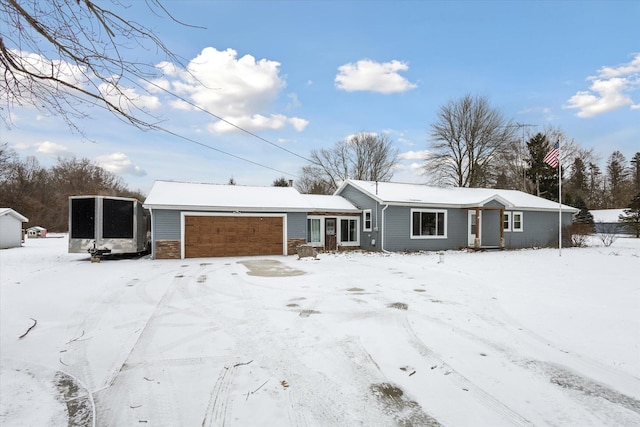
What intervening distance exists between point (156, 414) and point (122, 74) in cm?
304

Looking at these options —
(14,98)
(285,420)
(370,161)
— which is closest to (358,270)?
(285,420)

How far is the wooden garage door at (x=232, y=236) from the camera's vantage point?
1586 cm

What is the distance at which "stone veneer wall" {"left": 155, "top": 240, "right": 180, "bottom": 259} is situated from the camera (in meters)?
15.2

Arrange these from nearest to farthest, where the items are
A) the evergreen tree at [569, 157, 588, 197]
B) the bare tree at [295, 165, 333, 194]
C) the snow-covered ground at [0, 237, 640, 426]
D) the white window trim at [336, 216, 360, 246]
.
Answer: the snow-covered ground at [0, 237, 640, 426], the white window trim at [336, 216, 360, 246], the bare tree at [295, 165, 333, 194], the evergreen tree at [569, 157, 588, 197]

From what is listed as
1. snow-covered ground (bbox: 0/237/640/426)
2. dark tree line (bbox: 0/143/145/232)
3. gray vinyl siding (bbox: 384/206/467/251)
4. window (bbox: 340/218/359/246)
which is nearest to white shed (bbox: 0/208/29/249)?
dark tree line (bbox: 0/143/145/232)

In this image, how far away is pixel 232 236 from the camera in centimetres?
1650

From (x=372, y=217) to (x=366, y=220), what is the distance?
2.31 ft

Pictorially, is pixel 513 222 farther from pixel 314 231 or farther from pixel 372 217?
pixel 314 231

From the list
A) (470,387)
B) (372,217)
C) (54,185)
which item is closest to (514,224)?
(372,217)

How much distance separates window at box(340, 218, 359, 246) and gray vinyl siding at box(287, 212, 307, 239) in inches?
108

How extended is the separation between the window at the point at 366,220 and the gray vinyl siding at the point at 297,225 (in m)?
3.67

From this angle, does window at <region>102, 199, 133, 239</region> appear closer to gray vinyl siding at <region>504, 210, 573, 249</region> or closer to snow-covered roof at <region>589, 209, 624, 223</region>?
gray vinyl siding at <region>504, 210, 573, 249</region>

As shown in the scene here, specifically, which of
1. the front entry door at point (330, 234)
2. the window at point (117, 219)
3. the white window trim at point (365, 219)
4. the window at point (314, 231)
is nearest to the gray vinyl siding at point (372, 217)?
the white window trim at point (365, 219)

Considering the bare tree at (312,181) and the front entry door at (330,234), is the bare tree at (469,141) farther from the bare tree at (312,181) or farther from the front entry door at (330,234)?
the front entry door at (330,234)
